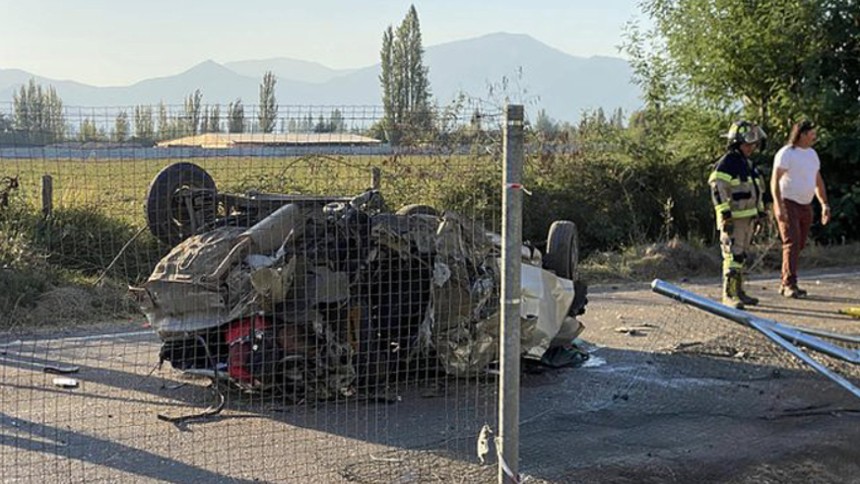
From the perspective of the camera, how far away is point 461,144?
263 inches

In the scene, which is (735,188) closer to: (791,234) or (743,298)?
(743,298)

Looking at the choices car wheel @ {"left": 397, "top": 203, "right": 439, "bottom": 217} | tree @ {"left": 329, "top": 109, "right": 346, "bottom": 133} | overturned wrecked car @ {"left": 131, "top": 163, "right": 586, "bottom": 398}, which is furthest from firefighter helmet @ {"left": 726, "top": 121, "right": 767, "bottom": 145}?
tree @ {"left": 329, "top": 109, "right": 346, "bottom": 133}

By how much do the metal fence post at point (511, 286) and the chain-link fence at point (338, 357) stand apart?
8 cm

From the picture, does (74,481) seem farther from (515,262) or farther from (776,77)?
(776,77)

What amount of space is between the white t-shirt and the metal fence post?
22.8 feet

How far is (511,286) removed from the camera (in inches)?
141

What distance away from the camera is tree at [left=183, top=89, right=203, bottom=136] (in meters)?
4.99

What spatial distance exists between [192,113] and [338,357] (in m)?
1.80

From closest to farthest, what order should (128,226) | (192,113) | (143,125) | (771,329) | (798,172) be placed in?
(771,329)
(192,113)
(143,125)
(798,172)
(128,226)

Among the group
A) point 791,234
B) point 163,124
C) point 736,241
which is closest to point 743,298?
point 736,241

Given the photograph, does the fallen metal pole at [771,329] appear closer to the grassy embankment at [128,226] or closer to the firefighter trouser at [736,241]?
the grassy embankment at [128,226]

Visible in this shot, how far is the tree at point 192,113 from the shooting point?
4988 millimetres

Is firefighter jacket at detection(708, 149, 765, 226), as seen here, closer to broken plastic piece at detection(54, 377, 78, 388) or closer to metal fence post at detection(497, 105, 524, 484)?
metal fence post at detection(497, 105, 524, 484)

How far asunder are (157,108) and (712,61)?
35.6ft
